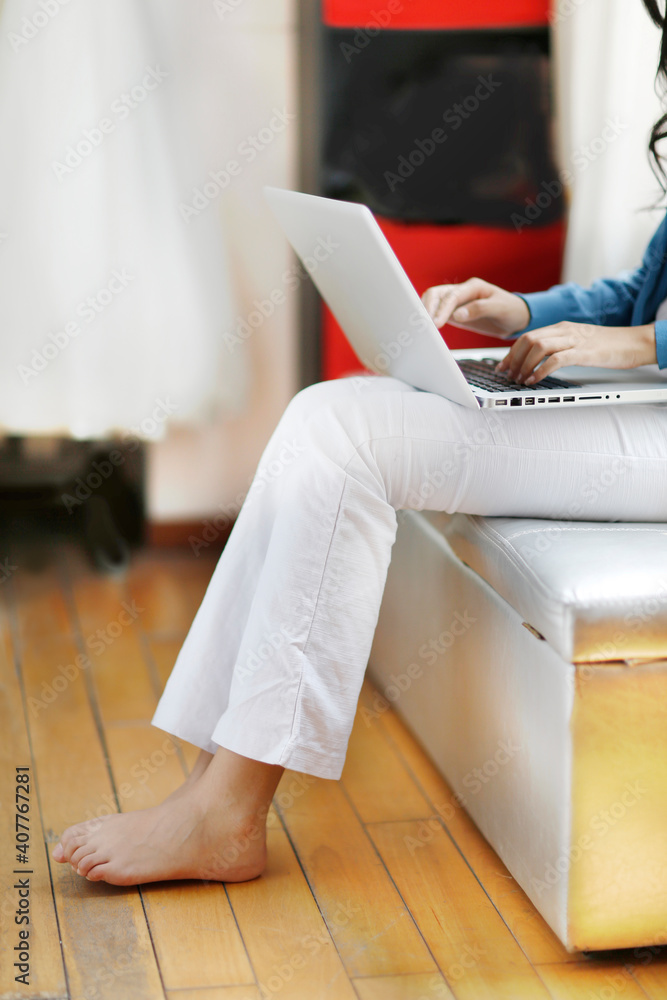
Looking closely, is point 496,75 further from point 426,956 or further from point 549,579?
point 426,956

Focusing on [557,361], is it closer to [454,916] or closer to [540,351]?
[540,351]

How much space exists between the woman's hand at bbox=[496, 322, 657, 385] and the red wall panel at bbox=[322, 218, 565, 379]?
3.10ft

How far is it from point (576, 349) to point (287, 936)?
69 cm

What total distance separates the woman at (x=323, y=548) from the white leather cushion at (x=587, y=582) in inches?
2.0

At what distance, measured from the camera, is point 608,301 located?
1.43 m

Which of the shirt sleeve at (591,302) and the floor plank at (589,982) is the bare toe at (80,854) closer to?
the floor plank at (589,982)

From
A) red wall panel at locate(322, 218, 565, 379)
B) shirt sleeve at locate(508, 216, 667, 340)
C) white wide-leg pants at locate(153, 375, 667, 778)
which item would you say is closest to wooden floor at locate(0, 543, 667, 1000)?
white wide-leg pants at locate(153, 375, 667, 778)

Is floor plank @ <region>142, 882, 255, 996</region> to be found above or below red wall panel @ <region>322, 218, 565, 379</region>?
below

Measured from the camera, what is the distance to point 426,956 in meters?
1.03

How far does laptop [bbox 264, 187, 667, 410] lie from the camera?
3.35ft

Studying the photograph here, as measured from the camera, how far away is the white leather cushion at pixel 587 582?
948mm

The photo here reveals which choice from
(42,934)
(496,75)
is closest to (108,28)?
(496,75)

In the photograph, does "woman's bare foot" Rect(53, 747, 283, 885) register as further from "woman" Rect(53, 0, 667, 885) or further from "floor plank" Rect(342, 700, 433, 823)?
"floor plank" Rect(342, 700, 433, 823)

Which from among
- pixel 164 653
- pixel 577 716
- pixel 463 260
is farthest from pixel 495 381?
pixel 463 260
